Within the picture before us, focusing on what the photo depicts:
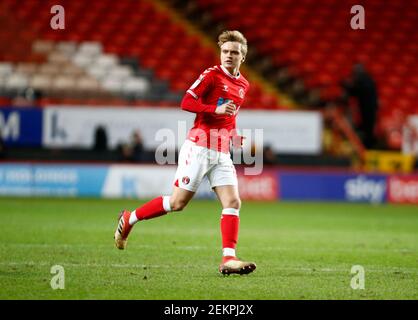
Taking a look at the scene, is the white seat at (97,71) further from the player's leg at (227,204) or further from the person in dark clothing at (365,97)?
the player's leg at (227,204)

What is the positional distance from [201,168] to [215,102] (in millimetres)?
661

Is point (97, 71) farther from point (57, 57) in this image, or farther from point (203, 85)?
point (203, 85)

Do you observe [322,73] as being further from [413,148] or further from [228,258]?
[228,258]

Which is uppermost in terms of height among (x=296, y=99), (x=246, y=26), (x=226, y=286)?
(x=246, y=26)

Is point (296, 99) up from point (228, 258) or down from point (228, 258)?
up

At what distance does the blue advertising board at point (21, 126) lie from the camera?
65.4 ft

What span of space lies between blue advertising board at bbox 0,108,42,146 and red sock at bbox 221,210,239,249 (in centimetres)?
1287

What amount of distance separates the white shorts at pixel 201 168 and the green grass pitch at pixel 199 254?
87 cm

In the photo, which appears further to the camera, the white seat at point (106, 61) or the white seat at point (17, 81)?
the white seat at point (106, 61)

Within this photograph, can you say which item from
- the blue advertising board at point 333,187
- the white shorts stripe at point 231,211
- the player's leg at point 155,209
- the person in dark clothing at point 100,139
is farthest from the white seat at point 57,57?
the white shorts stripe at point 231,211

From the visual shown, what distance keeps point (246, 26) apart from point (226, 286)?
65.5ft

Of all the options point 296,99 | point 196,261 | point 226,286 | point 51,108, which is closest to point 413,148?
point 296,99

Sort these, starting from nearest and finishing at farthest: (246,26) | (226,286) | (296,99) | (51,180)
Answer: (226,286) < (51,180) < (296,99) < (246,26)

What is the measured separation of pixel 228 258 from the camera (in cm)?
773
